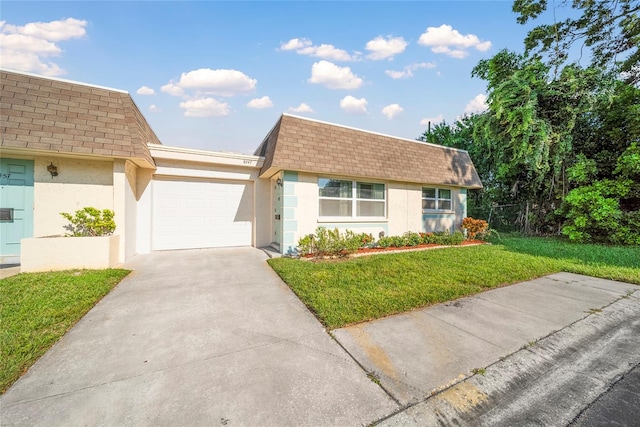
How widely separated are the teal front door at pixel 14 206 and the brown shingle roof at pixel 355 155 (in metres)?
5.80

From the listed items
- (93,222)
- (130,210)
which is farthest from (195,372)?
(130,210)

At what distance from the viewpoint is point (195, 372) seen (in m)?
2.27

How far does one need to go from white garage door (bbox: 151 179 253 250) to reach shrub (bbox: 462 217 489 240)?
30.2ft

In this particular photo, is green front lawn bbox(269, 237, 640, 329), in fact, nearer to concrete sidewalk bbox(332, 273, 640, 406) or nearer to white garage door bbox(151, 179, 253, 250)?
concrete sidewalk bbox(332, 273, 640, 406)

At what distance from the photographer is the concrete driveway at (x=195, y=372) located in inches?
70.9

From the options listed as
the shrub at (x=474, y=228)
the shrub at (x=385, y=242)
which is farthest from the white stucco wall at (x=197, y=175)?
the shrub at (x=474, y=228)

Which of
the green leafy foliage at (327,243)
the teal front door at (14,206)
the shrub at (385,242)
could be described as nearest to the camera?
the teal front door at (14,206)

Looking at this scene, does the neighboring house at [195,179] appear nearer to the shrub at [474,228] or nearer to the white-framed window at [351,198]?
the white-framed window at [351,198]

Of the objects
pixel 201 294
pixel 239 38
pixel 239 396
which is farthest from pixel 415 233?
pixel 239 38

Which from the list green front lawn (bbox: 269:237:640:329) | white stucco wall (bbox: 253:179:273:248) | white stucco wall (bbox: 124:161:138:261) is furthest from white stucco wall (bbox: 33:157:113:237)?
green front lawn (bbox: 269:237:640:329)

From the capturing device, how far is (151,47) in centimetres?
750

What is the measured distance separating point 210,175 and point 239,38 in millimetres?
4792

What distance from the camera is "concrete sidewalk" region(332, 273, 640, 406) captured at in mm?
2234

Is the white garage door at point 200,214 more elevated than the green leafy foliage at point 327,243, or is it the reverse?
the white garage door at point 200,214
